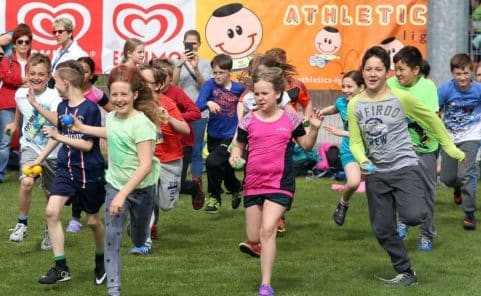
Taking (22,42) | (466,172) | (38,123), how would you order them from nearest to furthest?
(38,123) → (466,172) → (22,42)

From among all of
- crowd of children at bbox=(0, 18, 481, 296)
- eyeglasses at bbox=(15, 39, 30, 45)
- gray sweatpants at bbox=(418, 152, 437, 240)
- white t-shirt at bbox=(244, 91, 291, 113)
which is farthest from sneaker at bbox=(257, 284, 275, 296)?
eyeglasses at bbox=(15, 39, 30, 45)

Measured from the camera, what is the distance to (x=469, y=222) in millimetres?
11961

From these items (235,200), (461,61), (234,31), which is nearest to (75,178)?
(235,200)

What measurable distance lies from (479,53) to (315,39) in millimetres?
Answer: 2410

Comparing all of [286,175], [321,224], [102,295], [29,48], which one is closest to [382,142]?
[286,175]

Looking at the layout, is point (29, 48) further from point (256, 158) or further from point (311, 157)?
point (256, 158)

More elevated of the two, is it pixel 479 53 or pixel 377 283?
pixel 479 53

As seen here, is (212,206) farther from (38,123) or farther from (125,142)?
(125,142)

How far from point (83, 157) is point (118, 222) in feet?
3.30

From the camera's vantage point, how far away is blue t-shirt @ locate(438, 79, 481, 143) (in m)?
11.8

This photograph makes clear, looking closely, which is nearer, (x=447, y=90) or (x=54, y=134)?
(x=54, y=134)

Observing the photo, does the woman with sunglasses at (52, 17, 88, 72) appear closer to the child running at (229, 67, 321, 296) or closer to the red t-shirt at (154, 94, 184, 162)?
the red t-shirt at (154, 94, 184, 162)

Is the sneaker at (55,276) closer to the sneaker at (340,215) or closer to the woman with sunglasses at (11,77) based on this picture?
the sneaker at (340,215)

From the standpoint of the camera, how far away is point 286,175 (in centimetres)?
876
